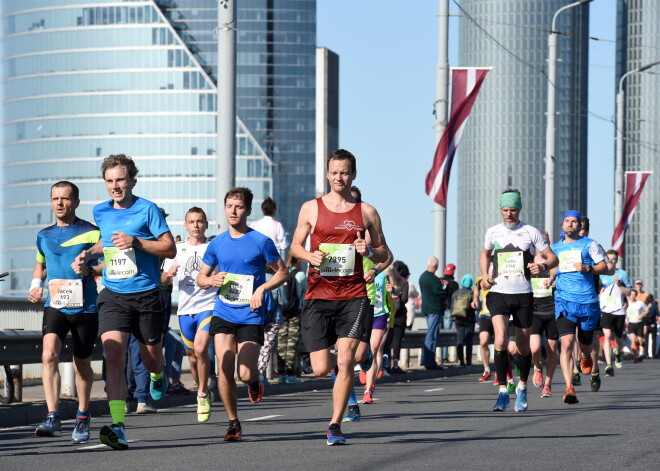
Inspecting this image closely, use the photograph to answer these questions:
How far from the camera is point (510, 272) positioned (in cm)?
1420

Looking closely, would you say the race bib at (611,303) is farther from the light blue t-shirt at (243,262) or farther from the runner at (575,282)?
the light blue t-shirt at (243,262)

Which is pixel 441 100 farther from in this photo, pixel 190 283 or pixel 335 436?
pixel 335 436

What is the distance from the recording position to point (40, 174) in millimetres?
171750

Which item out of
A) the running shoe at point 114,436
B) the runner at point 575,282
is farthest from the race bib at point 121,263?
the runner at point 575,282

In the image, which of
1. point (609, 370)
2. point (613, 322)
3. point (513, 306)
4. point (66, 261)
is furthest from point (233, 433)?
point (613, 322)

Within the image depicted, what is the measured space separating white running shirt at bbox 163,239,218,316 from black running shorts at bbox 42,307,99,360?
2.65 meters

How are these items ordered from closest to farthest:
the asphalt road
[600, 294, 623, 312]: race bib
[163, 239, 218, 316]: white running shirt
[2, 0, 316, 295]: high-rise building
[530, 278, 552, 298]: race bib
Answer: the asphalt road
[163, 239, 218, 316]: white running shirt
[530, 278, 552, 298]: race bib
[600, 294, 623, 312]: race bib
[2, 0, 316, 295]: high-rise building

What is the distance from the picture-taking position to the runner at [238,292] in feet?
35.5

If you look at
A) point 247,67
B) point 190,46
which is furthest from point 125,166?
point 247,67

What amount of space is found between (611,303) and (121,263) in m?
18.3

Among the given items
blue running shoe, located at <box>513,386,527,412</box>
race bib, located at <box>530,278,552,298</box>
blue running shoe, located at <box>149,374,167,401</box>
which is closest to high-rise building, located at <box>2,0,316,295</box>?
race bib, located at <box>530,278,552,298</box>

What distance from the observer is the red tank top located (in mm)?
10375

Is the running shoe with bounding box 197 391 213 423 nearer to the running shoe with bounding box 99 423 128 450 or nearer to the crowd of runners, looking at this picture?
the crowd of runners

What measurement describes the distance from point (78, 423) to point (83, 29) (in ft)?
539
